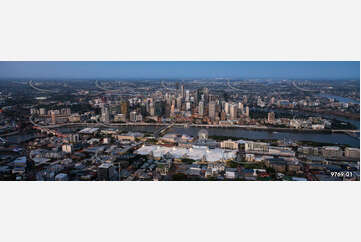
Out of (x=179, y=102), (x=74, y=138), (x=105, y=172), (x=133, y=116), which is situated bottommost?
(x=105, y=172)

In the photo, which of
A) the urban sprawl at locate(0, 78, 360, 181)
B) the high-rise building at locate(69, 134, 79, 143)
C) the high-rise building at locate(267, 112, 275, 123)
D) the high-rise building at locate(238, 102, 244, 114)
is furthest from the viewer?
the high-rise building at locate(238, 102, 244, 114)

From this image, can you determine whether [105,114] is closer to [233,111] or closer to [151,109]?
[151,109]

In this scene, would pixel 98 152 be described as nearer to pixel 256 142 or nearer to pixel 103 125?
pixel 103 125

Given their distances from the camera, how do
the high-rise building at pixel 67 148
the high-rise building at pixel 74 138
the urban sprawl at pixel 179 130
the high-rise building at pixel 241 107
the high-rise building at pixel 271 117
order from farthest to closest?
1. the high-rise building at pixel 241 107
2. the high-rise building at pixel 271 117
3. the high-rise building at pixel 74 138
4. the high-rise building at pixel 67 148
5. the urban sprawl at pixel 179 130

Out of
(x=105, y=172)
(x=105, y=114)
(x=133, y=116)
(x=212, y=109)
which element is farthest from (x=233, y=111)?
(x=105, y=172)

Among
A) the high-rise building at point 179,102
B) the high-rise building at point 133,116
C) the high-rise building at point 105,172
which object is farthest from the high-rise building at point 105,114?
the high-rise building at point 105,172

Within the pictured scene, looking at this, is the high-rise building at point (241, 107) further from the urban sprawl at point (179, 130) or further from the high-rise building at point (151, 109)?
the high-rise building at point (151, 109)

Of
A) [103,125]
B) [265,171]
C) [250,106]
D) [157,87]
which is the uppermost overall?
[157,87]

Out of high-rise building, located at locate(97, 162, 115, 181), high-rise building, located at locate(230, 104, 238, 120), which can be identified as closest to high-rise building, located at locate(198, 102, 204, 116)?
high-rise building, located at locate(230, 104, 238, 120)

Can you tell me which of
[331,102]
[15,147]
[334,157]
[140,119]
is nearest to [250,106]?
[331,102]

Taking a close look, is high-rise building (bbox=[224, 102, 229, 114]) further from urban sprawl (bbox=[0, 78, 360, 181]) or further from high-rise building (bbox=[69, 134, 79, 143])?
high-rise building (bbox=[69, 134, 79, 143])

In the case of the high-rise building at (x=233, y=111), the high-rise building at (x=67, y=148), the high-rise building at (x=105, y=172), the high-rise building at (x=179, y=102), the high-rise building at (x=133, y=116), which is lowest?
the high-rise building at (x=105, y=172)
